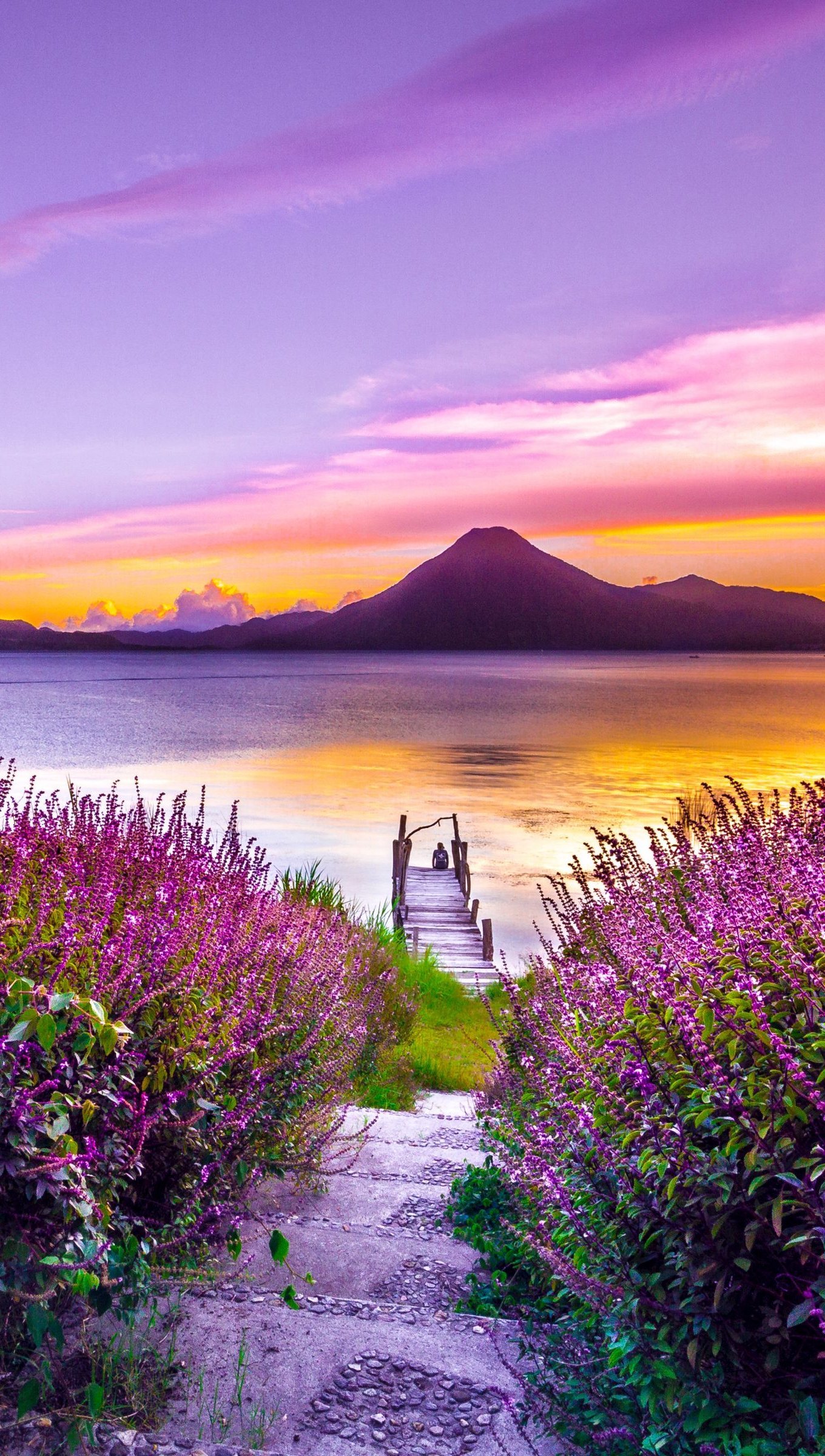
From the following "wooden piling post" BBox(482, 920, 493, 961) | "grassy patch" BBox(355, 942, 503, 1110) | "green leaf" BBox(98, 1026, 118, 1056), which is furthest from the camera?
"wooden piling post" BBox(482, 920, 493, 961)

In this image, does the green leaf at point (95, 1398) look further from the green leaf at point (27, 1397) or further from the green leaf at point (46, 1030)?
the green leaf at point (46, 1030)

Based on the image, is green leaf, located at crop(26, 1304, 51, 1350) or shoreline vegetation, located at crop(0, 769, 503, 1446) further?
shoreline vegetation, located at crop(0, 769, 503, 1446)

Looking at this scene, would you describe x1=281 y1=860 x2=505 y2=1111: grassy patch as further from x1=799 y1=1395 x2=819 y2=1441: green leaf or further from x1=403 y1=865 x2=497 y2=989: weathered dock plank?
x1=799 y1=1395 x2=819 y2=1441: green leaf

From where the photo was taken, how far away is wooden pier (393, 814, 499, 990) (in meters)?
15.9

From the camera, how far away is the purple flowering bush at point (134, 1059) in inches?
108

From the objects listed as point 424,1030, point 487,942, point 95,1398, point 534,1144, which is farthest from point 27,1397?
point 487,942

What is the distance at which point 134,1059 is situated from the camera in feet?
10.9

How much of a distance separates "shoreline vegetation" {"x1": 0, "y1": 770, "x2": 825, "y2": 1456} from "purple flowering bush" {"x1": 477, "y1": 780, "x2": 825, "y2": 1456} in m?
0.01

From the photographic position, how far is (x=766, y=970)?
3076 mm

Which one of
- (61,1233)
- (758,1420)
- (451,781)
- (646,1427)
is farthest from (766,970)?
(451,781)

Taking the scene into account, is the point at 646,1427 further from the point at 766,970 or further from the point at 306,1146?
the point at 306,1146

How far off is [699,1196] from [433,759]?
6080 cm

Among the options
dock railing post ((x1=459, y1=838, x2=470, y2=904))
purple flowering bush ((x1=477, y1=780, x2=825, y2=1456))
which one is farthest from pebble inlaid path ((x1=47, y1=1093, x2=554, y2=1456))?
dock railing post ((x1=459, y1=838, x2=470, y2=904))

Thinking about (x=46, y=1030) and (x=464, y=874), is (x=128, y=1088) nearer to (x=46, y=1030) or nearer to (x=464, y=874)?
(x=46, y=1030)
